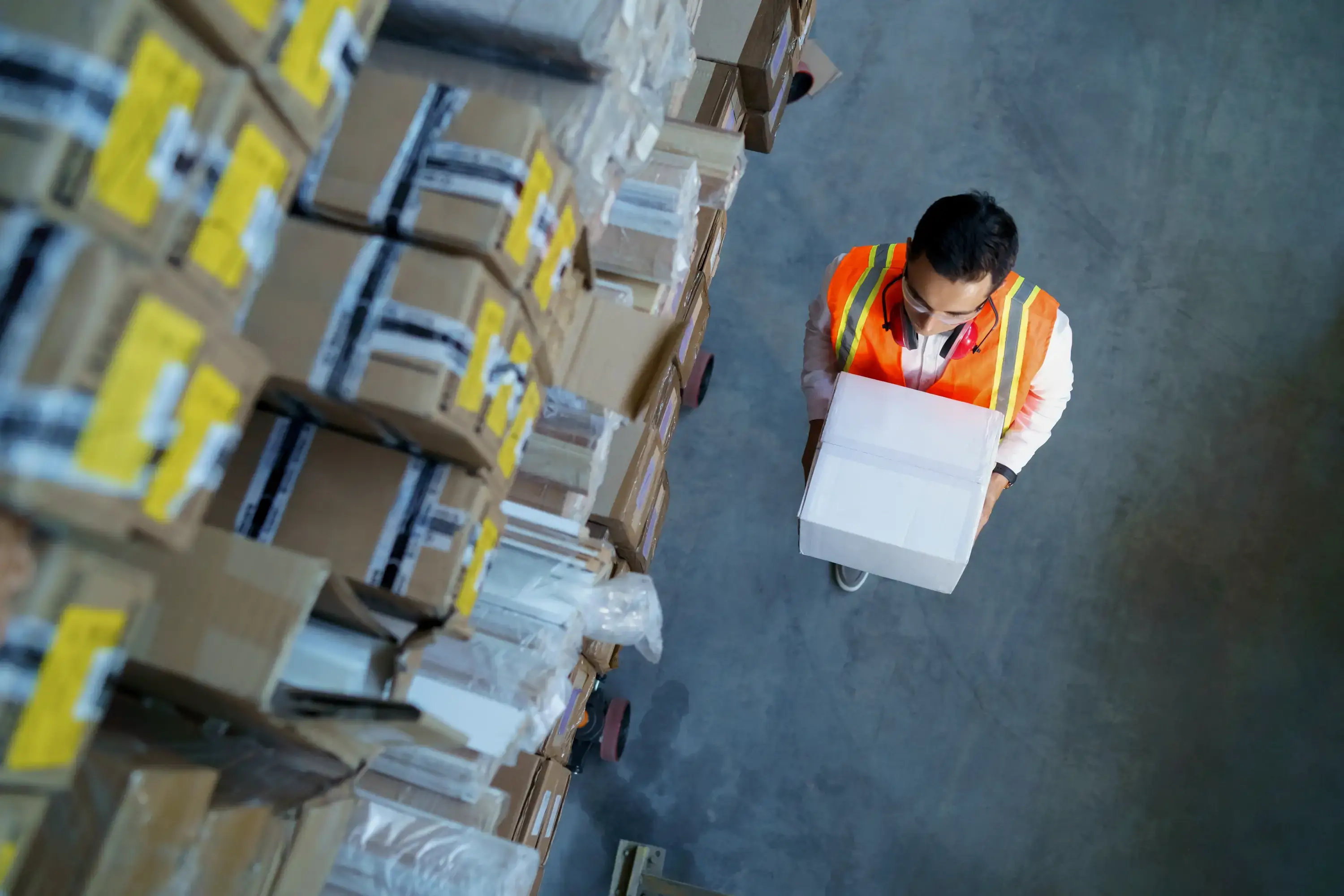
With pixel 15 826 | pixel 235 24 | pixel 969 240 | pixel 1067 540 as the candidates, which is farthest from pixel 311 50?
pixel 1067 540

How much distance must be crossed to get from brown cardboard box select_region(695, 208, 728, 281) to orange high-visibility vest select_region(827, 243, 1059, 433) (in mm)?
604

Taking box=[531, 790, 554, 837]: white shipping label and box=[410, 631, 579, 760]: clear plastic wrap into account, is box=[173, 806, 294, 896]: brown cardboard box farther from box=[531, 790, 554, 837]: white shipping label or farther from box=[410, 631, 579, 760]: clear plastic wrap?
box=[531, 790, 554, 837]: white shipping label

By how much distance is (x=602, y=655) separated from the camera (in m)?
2.67

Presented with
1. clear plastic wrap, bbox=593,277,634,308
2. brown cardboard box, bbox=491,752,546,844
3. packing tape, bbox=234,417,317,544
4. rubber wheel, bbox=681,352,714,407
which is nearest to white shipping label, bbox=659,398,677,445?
rubber wheel, bbox=681,352,714,407

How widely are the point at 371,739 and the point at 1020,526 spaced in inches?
98.6

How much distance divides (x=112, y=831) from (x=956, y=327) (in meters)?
1.83

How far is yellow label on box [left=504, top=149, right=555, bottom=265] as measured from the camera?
43.8 inches

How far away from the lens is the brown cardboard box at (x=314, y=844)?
116 cm

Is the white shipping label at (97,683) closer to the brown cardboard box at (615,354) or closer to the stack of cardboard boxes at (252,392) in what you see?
the stack of cardboard boxes at (252,392)

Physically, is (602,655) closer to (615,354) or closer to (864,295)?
(864,295)

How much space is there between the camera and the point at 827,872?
282cm

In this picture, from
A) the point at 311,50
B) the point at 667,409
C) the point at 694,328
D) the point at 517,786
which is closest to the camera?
the point at 311,50

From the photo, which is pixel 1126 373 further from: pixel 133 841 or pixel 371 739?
pixel 133 841

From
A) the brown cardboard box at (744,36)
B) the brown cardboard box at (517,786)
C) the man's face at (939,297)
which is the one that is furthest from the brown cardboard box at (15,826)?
the brown cardboard box at (744,36)
